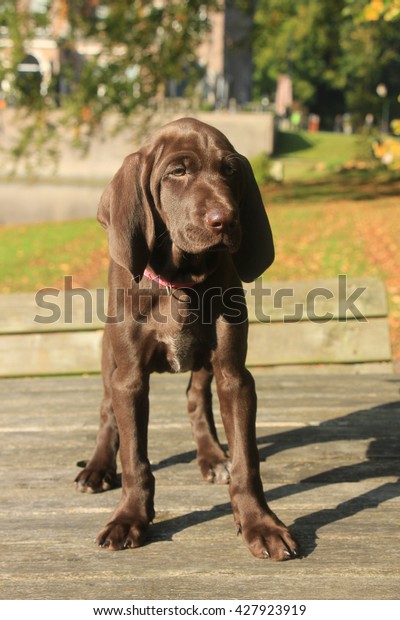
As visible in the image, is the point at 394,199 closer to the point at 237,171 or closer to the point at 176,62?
the point at 176,62

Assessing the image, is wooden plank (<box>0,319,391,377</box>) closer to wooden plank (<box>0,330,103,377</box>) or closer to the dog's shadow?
wooden plank (<box>0,330,103,377</box>)

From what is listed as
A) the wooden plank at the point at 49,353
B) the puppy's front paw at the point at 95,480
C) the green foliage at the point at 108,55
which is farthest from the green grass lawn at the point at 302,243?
the puppy's front paw at the point at 95,480

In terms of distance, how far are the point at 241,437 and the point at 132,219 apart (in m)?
0.99

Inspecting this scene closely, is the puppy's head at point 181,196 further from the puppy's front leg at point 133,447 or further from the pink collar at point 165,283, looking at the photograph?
the puppy's front leg at point 133,447

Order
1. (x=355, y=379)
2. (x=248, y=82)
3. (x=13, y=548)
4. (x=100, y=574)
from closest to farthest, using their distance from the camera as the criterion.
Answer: (x=100, y=574), (x=13, y=548), (x=355, y=379), (x=248, y=82)

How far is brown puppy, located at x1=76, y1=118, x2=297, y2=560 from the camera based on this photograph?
296 cm

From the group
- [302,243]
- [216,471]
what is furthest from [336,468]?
[302,243]

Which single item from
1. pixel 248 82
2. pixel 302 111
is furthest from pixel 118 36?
pixel 302 111

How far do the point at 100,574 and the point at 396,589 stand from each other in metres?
1.04

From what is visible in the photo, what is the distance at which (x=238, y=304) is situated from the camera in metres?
3.30

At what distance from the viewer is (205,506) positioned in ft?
11.3

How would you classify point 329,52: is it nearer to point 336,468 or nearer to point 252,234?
point 336,468

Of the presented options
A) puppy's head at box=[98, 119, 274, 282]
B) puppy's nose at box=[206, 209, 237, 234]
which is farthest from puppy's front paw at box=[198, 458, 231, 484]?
puppy's nose at box=[206, 209, 237, 234]

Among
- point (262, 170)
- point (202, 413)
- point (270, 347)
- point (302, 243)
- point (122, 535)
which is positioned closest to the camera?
point (122, 535)
